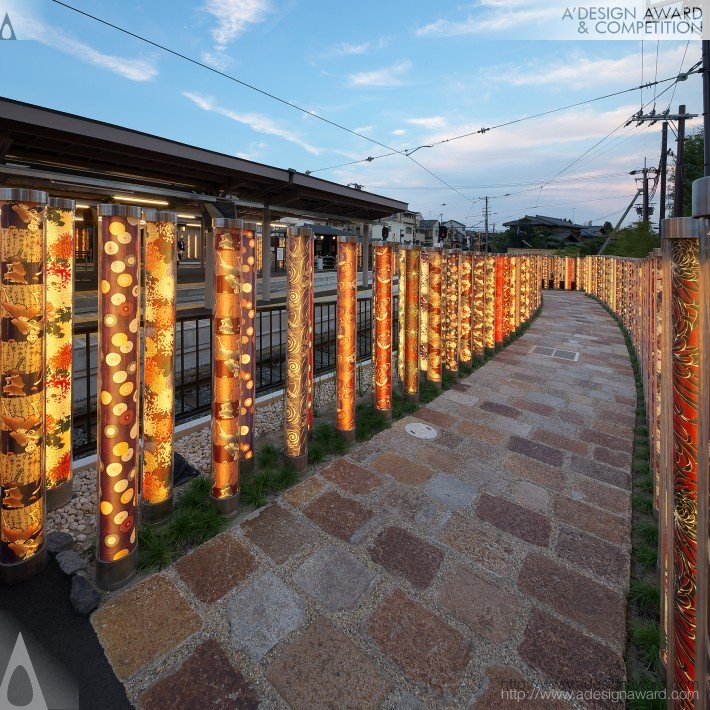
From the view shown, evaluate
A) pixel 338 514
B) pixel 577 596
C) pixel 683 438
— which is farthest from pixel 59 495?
pixel 683 438

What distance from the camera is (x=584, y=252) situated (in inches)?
1364

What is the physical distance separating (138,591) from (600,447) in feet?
12.1

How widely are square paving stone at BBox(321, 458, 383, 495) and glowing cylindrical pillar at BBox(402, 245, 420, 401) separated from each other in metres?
1.44

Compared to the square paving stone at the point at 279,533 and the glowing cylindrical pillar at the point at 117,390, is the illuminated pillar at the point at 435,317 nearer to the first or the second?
the square paving stone at the point at 279,533

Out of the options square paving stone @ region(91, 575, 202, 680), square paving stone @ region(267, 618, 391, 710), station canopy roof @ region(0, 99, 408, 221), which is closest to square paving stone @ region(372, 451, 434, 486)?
square paving stone @ region(267, 618, 391, 710)

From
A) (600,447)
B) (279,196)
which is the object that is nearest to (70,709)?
(600,447)

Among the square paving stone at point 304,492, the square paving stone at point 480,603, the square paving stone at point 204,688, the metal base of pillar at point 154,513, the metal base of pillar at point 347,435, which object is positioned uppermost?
the metal base of pillar at point 347,435

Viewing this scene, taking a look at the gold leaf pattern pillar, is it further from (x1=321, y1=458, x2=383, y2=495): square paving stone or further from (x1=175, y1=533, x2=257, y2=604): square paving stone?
(x1=175, y1=533, x2=257, y2=604): square paving stone

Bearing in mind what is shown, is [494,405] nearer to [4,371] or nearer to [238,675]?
[238,675]

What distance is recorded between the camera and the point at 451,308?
512cm

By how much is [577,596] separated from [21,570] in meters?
2.76

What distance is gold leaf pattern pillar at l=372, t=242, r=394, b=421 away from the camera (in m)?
3.69

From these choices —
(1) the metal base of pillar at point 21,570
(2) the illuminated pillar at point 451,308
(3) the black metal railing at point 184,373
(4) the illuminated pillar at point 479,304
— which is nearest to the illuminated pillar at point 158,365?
(1) the metal base of pillar at point 21,570

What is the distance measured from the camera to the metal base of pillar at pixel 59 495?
250 centimetres
